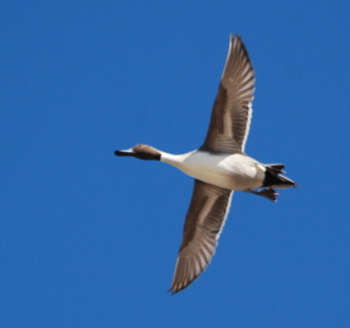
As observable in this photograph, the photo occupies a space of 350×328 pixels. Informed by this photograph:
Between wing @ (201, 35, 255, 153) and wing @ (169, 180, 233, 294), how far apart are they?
2.58 ft

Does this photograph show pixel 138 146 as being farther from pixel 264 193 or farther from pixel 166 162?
pixel 264 193

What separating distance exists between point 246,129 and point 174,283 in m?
2.48

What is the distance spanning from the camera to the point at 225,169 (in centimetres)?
851

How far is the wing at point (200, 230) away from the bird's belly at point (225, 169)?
57 centimetres

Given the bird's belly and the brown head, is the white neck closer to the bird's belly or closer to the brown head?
the bird's belly

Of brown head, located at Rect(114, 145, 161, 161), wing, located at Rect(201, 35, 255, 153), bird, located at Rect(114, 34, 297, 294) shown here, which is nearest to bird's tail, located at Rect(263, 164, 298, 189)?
bird, located at Rect(114, 34, 297, 294)

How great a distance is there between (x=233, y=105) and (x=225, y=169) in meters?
0.88

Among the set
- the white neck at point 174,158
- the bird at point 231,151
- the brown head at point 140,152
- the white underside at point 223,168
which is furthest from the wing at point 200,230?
the brown head at point 140,152

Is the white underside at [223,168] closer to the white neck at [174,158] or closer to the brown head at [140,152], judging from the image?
the white neck at [174,158]

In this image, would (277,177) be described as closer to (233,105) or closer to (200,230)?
(233,105)

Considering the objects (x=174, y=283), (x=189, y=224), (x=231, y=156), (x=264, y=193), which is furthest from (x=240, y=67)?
(x=174, y=283)

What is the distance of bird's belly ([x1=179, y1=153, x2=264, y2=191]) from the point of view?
8.51 m

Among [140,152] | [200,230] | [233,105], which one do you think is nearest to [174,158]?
[140,152]

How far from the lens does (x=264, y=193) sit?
8.81m
